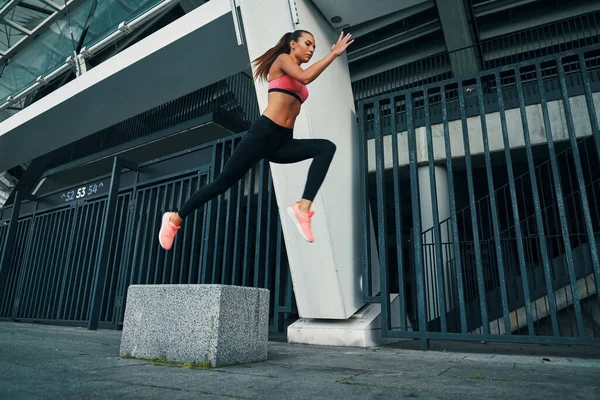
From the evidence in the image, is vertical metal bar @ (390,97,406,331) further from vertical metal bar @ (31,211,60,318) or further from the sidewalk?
vertical metal bar @ (31,211,60,318)

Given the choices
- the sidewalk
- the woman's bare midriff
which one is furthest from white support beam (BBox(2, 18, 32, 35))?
the woman's bare midriff

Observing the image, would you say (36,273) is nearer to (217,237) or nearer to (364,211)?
(217,237)

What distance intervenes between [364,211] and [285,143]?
2885 millimetres

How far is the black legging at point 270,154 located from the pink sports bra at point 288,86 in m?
0.35

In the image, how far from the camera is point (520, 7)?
11.9 m

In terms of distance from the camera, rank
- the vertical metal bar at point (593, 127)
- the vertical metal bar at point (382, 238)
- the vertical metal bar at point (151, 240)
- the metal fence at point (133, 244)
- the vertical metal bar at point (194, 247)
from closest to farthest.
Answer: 1. the vertical metal bar at point (593, 127)
2. the vertical metal bar at point (382, 238)
3. the metal fence at point (133, 244)
4. the vertical metal bar at point (194, 247)
5. the vertical metal bar at point (151, 240)

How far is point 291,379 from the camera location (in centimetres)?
285

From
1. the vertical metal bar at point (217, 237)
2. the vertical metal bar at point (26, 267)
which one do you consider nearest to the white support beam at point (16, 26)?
the vertical metal bar at point (26, 267)

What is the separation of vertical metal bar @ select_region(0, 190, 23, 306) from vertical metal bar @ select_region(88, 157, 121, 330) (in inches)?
227

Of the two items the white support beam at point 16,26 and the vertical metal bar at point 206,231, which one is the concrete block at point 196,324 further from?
the white support beam at point 16,26

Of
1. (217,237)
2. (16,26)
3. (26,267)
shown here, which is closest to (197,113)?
(217,237)

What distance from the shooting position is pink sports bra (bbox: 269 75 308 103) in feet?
12.6

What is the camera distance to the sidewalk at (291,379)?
2297mm

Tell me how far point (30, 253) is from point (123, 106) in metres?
6.37
